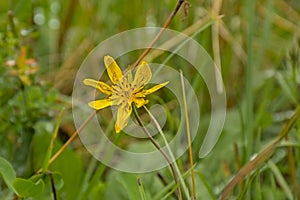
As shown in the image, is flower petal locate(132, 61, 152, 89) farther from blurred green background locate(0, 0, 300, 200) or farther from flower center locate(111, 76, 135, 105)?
blurred green background locate(0, 0, 300, 200)

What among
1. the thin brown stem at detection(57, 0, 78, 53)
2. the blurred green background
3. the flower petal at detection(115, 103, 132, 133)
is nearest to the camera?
the flower petal at detection(115, 103, 132, 133)

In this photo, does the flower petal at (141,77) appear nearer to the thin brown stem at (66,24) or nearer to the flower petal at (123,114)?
the flower petal at (123,114)

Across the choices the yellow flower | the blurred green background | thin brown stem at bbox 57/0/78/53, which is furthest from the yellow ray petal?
thin brown stem at bbox 57/0/78/53

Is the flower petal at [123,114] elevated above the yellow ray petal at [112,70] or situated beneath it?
situated beneath

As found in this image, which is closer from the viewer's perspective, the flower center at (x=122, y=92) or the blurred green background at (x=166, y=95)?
the flower center at (x=122, y=92)

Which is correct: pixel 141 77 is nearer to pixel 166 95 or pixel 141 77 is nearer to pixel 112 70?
pixel 112 70

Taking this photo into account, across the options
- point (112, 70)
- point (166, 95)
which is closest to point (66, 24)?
point (166, 95)

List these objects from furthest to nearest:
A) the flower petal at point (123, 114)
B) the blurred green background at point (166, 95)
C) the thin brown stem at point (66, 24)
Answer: the thin brown stem at point (66, 24)
the blurred green background at point (166, 95)
the flower petal at point (123, 114)

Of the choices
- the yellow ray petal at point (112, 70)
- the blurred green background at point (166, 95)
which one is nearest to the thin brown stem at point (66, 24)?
the blurred green background at point (166, 95)

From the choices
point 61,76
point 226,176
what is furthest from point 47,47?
point 226,176
